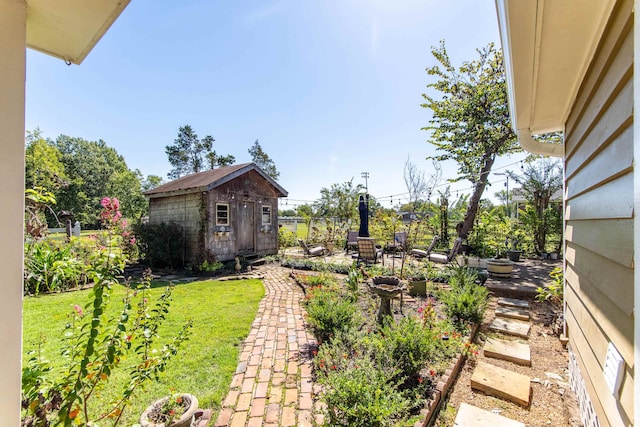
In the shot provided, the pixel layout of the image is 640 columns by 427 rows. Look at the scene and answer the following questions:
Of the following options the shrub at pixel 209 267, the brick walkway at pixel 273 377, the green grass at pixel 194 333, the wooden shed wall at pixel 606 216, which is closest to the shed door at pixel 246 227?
the shrub at pixel 209 267

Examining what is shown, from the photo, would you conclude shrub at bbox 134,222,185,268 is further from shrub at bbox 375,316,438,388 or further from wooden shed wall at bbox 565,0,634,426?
wooden shed wall at bbox 565,0,634,426

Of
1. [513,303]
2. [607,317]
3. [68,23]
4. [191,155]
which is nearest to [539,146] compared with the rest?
[607,317]

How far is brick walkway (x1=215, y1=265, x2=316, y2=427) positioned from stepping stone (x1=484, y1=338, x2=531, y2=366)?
233 centimetres

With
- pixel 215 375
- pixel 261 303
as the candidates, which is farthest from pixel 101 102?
pixel 215 375

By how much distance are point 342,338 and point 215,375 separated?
1.45 meters

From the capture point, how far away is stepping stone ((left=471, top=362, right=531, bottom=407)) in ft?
8.18

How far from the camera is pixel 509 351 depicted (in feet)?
10.9

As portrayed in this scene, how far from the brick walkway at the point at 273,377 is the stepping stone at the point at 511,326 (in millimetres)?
2930

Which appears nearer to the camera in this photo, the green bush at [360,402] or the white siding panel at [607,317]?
the white siding panel at [607,317]

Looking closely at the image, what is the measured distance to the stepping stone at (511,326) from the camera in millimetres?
3848

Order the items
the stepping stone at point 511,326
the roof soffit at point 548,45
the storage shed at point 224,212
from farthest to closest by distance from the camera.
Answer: the storage shed at point 224,212
the stepping stone at point 511,326
the roof soffit at point 548,45

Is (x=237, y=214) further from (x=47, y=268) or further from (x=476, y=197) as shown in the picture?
(x=476, y=197)

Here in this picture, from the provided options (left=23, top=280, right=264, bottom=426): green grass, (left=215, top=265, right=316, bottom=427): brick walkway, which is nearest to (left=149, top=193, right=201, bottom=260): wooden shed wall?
(left=23, top=280, right=264, bottom=426): green grass

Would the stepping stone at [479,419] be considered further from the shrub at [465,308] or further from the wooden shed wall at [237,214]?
the wooden shed wall at [237,214]
